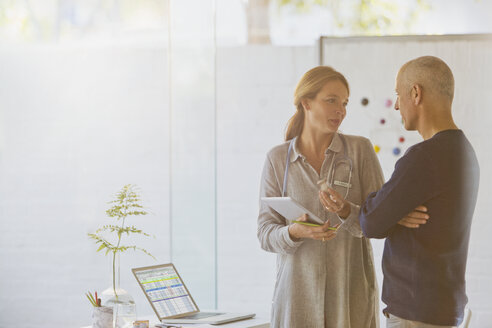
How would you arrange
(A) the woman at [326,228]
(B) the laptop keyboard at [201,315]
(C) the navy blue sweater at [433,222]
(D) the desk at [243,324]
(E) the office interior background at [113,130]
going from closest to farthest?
(C) the navy blue sweater at [433,222], (A) the woman at [326,228], (D) the desk at [243,324], (B) the laptop keyboard at [201,315], (E) the office interior background at [113,130]

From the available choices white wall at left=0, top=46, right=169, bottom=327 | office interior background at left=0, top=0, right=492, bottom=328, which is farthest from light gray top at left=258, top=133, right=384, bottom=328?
white wall at left=0, top=46, right=169, bottom=327

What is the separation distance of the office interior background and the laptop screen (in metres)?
1.29

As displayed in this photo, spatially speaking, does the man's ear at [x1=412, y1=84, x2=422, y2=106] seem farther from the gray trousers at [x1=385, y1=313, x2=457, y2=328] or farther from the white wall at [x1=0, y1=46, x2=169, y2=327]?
the white wall at [x1=0, y1=46, x2=169, y2=327]

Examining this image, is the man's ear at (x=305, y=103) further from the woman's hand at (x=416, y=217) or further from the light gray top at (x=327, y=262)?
the woman's hand at (x=416, y=217)

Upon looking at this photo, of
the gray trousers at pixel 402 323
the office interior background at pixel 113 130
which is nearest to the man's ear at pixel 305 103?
the gray trousers at pixel 402 323

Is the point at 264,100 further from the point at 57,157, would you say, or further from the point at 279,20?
the point at 57,157

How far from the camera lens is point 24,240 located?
4.04m

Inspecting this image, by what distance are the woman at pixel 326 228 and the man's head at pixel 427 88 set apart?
38 cm

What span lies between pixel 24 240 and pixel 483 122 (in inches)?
106

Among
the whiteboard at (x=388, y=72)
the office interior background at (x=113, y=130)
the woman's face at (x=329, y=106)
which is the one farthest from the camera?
the office interior background at (x=113, y=130)

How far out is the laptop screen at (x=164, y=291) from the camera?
2484mm

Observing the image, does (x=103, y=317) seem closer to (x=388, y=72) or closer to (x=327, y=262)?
(x=327, y=262)

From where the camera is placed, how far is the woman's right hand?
82.2 inches

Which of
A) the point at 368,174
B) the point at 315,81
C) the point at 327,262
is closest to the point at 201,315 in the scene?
the point at 327,262
